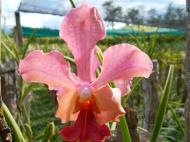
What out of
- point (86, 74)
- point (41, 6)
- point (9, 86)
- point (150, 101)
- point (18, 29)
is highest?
point (41, 6)

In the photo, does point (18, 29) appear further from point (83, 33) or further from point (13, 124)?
point (83, 33)

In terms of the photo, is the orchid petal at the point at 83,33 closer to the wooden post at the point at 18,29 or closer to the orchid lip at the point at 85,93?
the orchid lip at the point at 85,93

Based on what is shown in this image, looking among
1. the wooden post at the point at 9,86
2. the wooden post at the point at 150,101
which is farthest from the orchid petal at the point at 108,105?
the wooden post at the point at 150,101

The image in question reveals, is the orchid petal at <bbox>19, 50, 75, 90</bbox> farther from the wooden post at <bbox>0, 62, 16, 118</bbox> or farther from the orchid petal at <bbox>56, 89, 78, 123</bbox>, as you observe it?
the wooden post at <bbox>0, 62, 16, 118</bbox>

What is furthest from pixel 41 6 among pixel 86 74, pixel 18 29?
pixel 86 74

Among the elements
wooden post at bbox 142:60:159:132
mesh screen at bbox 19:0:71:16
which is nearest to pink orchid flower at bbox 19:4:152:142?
wooden post at bbox 142:60:159:132

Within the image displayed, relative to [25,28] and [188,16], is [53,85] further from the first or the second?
Result: [25,28]
